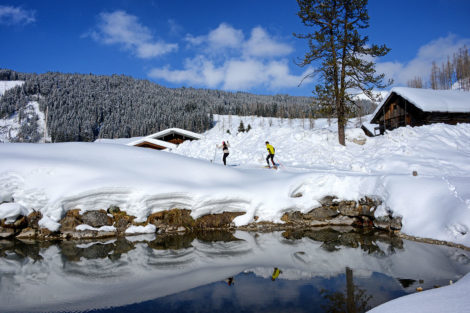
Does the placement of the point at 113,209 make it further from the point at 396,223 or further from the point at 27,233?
the point at 396,223

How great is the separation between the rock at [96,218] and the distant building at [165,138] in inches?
894

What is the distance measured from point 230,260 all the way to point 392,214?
21.9 ft

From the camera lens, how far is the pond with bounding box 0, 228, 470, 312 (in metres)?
4.84

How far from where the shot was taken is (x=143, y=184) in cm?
1055

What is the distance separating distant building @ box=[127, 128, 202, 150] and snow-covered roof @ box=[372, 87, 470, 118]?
79.1 feet

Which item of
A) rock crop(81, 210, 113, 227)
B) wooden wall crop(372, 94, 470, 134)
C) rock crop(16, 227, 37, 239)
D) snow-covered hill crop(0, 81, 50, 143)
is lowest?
rock crop(16, 227, 37, 239)

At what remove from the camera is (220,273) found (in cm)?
627

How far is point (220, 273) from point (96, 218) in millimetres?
5794

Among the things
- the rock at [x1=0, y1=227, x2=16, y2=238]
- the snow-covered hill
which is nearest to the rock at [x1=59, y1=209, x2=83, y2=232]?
the rock at [x1=0, y1=227, x2=16, y2=238]

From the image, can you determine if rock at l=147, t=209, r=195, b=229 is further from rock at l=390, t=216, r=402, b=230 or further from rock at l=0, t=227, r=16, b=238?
rock at l=390, t=216, r=402, b=230

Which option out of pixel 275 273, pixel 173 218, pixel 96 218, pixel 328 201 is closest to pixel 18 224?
pixel 96 218

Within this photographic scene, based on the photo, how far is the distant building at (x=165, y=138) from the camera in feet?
110

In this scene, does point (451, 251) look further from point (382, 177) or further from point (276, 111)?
point (276, 111)

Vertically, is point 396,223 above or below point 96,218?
below
